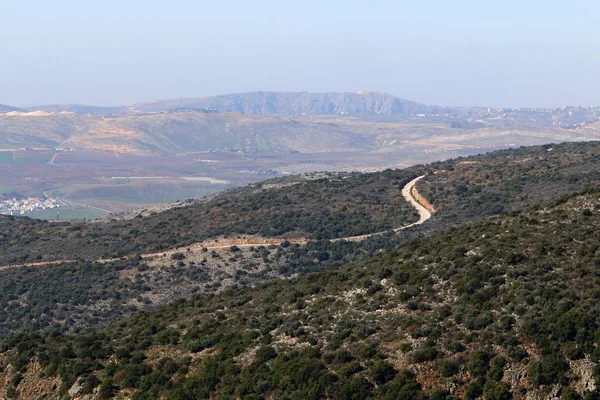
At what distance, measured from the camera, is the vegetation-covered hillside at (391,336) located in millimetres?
22453

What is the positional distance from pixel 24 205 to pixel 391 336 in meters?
170

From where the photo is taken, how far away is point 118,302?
4994 cm

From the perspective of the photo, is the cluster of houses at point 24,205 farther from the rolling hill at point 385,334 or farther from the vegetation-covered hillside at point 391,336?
the vegetation-covered hillside at point 391,336

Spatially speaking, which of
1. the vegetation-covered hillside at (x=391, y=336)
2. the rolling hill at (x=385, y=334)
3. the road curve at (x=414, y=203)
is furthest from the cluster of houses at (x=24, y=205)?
the vegetation-covered hillside at (x=391, y=336)

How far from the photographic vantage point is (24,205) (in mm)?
183625

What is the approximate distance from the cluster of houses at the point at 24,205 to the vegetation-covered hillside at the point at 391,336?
145295 millimetres

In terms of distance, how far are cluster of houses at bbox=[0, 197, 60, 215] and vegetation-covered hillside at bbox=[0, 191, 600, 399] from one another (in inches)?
5720

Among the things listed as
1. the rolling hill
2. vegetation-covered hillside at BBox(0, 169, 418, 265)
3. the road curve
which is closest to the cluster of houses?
vegetation-covered hillside at BBox(0, 169, 418, 265)

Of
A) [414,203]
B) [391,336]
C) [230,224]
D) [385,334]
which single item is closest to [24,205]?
[230,224]

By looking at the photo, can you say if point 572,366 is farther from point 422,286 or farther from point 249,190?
point 249,190

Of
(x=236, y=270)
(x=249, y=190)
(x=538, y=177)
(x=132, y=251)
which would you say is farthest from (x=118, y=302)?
(x=249, y=190)

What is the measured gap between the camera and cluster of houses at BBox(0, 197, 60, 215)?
6754 inches

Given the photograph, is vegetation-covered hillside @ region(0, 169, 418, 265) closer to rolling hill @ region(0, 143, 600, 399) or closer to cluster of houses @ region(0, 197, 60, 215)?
rolling hill @ region(0, 143, 600, 399)

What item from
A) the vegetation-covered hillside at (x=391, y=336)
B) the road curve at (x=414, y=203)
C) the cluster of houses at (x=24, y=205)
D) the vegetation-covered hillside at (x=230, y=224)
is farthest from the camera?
the cluster of houses at (x=24, y=205)
